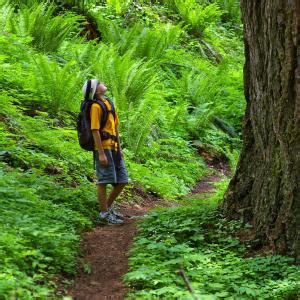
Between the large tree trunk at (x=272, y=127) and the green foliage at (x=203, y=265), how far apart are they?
254mm

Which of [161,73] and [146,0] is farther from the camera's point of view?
[146,0]

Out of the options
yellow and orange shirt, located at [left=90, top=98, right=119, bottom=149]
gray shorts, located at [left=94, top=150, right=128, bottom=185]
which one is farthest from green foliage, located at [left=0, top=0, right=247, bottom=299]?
yellow and orange shirt, located at [left=90, top=98, right=119, bottom=149]

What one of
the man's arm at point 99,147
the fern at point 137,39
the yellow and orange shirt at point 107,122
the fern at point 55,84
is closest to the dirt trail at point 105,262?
the man's arm at point 99,147

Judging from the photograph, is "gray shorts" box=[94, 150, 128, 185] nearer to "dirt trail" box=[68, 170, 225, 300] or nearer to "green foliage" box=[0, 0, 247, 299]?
"green foliage" box=[0, 0, 247, 299]

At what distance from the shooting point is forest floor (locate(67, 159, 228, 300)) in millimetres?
3564

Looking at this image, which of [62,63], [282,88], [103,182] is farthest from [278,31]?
[62,63]

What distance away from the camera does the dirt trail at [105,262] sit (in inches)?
140

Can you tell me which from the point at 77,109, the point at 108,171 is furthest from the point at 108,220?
the point at 77,109

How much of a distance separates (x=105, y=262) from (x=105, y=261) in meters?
0.03

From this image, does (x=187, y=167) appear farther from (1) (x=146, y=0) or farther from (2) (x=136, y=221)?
(1) (x=146, y=0)

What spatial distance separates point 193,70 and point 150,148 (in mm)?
3758

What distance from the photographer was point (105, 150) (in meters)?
5.61

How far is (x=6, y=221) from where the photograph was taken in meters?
3.94

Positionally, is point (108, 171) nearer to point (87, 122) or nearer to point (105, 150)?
point (105, 150)
